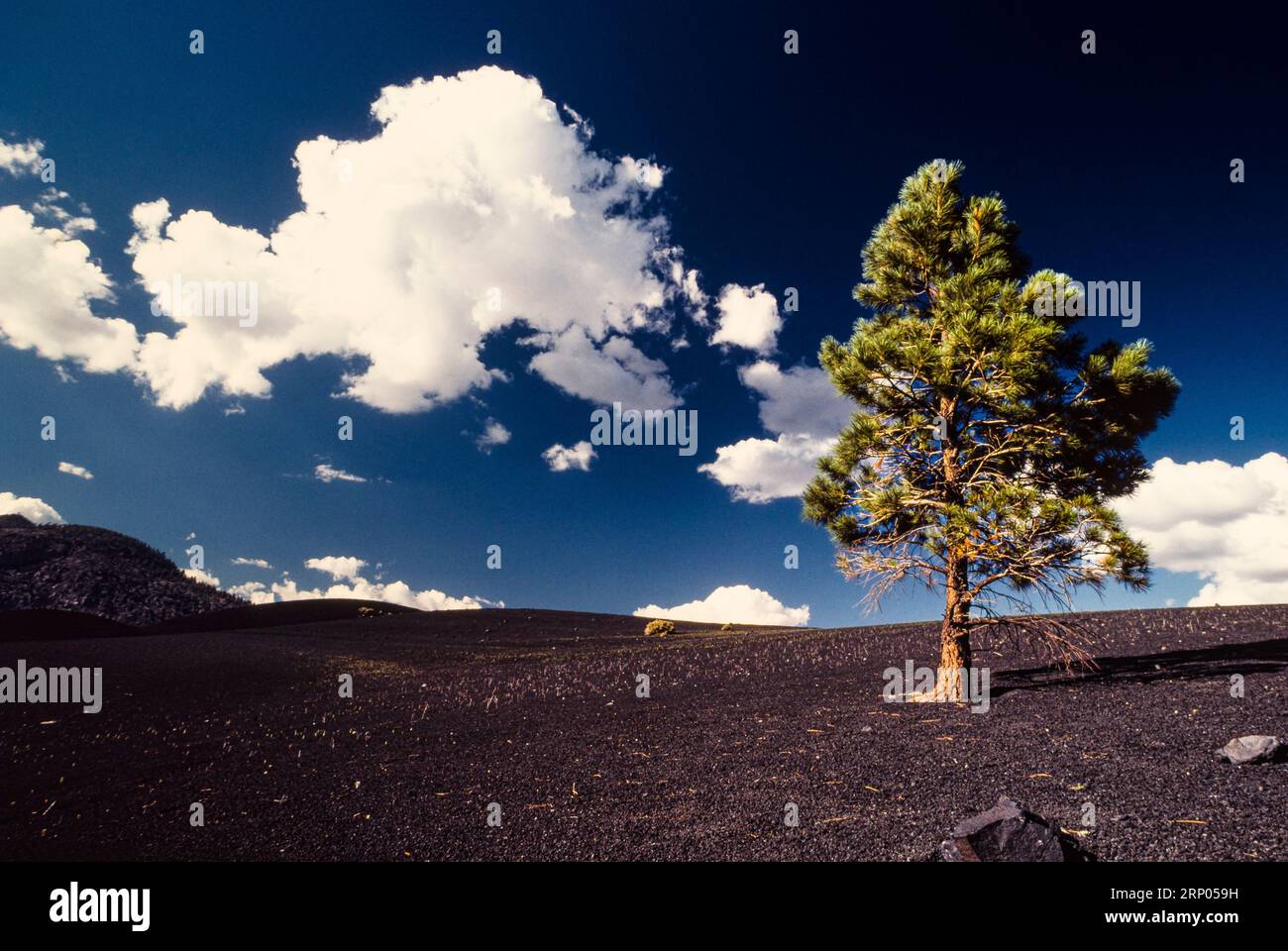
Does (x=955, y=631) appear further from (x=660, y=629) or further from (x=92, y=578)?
(x=92, y=578)

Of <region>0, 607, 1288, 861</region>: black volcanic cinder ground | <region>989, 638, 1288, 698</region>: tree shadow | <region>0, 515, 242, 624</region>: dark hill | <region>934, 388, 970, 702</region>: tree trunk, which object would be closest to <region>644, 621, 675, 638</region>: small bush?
<region>0, 607, 1288, 861</region>: black volcanic cinder ground

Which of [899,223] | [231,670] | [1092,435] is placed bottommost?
[231,670]

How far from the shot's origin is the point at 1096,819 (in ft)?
16.3

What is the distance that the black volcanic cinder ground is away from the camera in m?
5.23

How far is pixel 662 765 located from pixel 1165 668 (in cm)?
1097

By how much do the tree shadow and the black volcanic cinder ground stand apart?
0.12m

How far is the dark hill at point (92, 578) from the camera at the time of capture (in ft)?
167

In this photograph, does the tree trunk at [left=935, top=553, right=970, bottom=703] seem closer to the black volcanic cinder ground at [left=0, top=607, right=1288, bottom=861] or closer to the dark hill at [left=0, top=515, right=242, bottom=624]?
the black volcanic cinder ground at [left=0, top=607, right=1288, bottom=861]

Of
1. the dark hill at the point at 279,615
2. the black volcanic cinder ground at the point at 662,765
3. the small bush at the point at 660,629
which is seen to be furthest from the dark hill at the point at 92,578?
the black volcanic cinder ground at the point at 662,765
